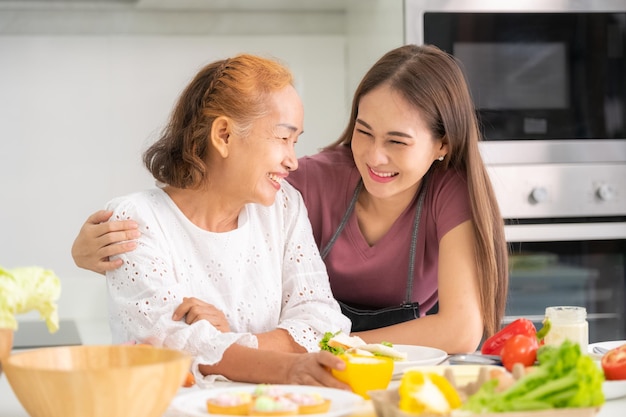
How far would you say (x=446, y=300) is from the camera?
1837mm

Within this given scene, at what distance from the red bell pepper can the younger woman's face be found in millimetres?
476

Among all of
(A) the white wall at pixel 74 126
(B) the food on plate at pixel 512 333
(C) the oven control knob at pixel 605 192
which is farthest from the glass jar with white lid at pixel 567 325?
(A) the white wall at pixel 74 126

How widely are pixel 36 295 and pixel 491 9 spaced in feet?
6.40

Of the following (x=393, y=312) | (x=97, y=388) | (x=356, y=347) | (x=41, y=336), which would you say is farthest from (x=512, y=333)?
(x=41, y=336)

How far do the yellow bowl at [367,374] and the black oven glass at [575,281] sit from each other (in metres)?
1.53

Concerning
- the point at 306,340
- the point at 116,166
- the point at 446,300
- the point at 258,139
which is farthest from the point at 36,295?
the point at 116,166

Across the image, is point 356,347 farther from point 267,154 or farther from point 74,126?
point 74,126

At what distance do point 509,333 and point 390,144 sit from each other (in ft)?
1.78

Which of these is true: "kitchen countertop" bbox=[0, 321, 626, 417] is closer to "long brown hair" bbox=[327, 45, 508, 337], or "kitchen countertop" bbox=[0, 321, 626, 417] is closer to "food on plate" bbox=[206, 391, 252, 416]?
"food on plate" bbox=[206, 391, 252, 416]

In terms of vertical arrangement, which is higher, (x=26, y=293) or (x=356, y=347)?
(x=26, y=293)

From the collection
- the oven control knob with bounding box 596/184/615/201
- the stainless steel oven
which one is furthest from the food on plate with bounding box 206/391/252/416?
the oven control knob with bounding box 596/184/615/201

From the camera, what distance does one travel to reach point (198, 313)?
152 cm

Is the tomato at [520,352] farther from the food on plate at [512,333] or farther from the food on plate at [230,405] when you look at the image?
the food on plate at [230,405]

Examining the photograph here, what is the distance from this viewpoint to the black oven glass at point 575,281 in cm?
267
